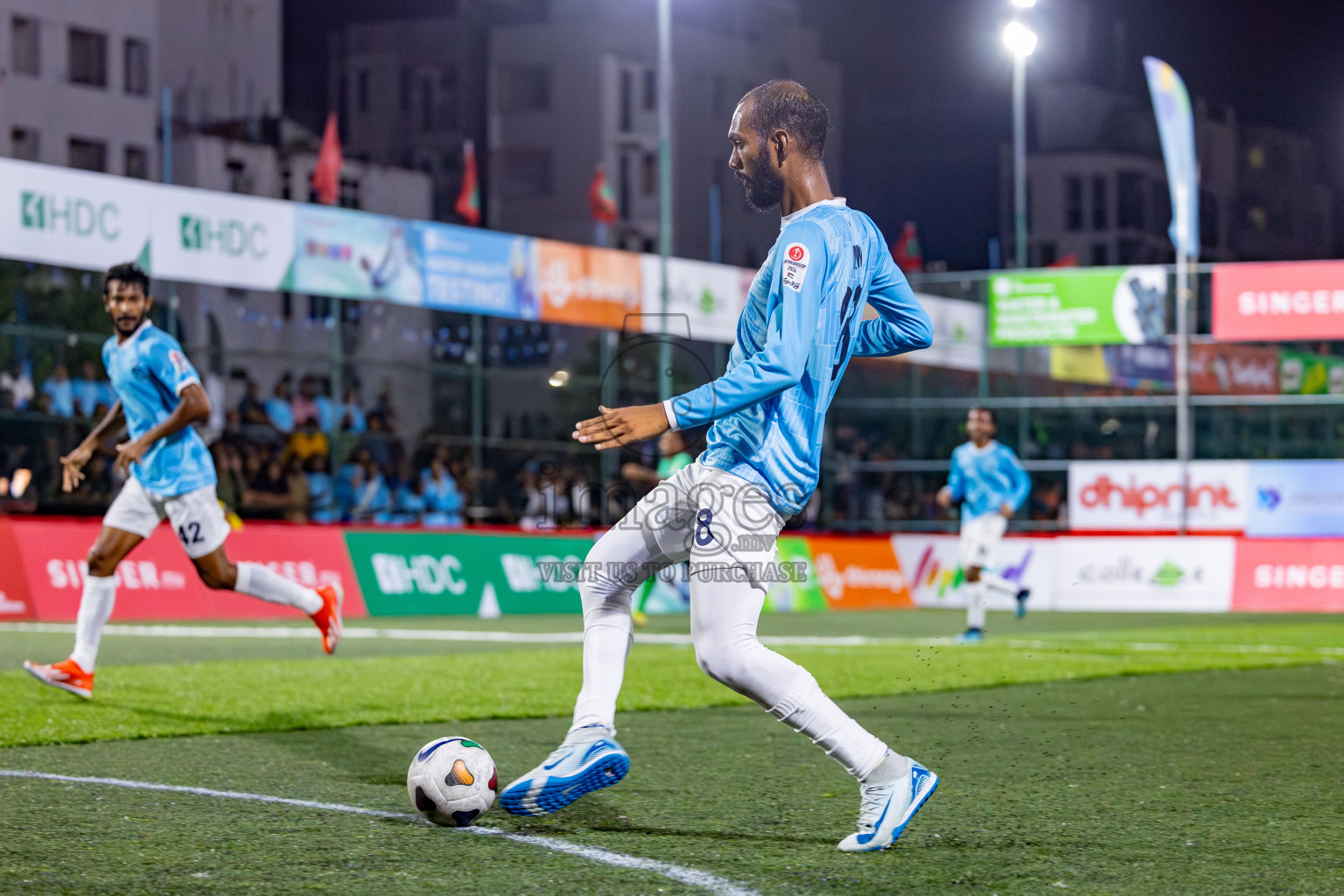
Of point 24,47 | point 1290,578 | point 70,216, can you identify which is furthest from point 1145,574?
point 24,47

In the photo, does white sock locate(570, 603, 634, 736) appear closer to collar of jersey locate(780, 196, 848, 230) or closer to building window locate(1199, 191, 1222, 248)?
collar of jersey locate(780, 196, 848, 230)

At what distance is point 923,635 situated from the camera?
17172 millimetres

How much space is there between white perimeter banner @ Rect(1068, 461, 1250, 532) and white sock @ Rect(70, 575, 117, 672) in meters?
22.2

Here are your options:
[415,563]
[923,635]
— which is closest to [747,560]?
[923,635]

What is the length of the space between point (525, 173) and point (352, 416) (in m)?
44.2

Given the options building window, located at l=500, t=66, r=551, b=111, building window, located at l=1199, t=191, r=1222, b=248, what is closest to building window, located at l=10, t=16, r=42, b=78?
building window, located at l=500, t=66, r=551, b=111

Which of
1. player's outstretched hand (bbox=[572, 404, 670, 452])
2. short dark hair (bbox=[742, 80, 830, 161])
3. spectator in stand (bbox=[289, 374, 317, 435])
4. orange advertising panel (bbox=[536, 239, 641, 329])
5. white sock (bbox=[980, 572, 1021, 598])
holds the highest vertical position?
orange advertising panel (bbox=[536, 239, 641, 329])

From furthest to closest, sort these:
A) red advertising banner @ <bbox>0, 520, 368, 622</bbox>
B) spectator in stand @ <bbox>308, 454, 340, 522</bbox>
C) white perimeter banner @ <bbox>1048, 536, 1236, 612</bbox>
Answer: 1. white perimeter banner @ <bbox>1048, 536, 1236, 612</bbox>
2. spectator in stand @ <bbox>308, 454, 340, 522</bbox>
3. red advertising banner @ <bbox>0, 520, 368, 622</bbox>

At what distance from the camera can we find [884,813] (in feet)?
15.1

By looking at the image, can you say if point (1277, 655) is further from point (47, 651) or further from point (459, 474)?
point (459, 474)

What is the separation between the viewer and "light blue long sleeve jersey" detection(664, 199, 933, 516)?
4.39 m

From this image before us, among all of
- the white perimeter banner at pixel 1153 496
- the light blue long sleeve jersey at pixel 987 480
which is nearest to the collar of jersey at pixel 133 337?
the light blue long sleeve jersey at pixel 987 480

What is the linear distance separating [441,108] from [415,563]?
50.1m

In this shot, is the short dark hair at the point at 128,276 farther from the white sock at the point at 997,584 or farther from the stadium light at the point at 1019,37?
the stadium light at the point at 1019,37
